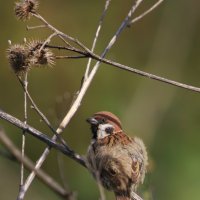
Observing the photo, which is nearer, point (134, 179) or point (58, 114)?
point (58, 114)

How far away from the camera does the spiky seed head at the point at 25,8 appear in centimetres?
444

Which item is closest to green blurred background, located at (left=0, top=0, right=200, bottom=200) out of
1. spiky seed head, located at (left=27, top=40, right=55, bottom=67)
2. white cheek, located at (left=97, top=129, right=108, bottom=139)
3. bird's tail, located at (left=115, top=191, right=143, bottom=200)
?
white cheek, located at (left=97, top=129, right=108, bottom=139)

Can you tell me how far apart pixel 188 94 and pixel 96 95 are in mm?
1252

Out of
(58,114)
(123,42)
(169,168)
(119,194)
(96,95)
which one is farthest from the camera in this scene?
(123,42)

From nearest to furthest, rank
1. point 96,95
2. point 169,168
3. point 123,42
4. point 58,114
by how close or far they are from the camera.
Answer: point 58,114
point 169,168
point 96,95
point 123,42

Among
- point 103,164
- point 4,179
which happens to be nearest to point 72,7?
point 4,179

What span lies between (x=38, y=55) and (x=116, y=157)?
45.9 inches

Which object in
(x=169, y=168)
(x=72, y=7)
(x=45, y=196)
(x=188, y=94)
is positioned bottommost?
(x=45, y=196)

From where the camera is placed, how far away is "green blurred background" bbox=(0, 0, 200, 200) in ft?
27.7

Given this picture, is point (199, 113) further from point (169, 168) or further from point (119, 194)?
point (119, 194)

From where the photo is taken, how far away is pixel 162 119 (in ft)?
31.9

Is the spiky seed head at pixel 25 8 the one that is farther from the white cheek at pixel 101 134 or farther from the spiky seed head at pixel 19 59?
the white cheek at pixel 101 134

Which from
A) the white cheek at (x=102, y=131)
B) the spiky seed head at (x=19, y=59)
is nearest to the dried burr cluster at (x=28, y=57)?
the spiky seed head at (x=19, y=59)

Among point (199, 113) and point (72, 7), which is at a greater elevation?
point (72, 7)
